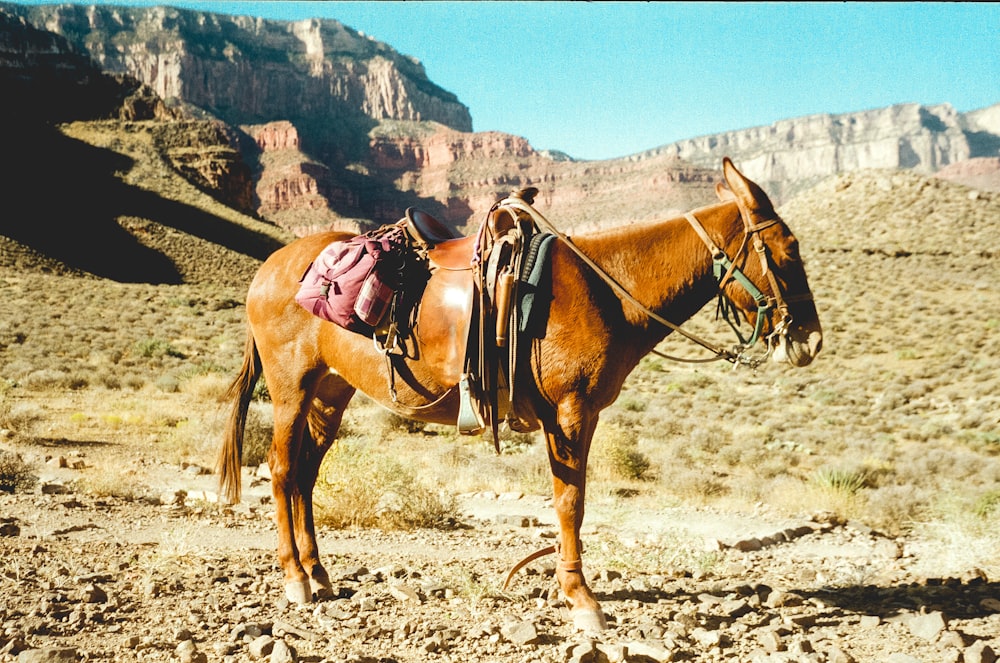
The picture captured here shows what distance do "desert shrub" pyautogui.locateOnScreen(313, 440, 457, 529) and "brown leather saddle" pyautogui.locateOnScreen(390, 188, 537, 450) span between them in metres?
3.05


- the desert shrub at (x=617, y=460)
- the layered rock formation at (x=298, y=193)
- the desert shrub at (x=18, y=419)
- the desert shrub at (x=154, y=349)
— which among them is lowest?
the desert shrub at (x=617, y=460)

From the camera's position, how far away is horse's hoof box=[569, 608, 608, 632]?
4262 mm

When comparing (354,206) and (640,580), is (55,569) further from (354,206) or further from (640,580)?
(354,206)

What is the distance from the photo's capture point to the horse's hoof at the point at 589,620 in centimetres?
426

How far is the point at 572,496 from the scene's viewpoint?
14.3ft

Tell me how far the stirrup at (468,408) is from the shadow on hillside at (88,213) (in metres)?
56.8

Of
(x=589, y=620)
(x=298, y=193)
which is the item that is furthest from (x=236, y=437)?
(x=298, y=193)

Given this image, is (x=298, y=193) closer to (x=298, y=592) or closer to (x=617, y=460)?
(x=617, y=460)

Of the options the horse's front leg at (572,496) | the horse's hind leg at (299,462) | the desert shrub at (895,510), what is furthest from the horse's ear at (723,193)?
the desert shrub at (895,510)

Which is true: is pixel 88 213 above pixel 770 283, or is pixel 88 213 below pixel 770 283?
above

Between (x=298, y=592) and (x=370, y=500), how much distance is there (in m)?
2.52

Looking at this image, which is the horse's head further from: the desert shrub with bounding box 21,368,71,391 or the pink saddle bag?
the desert shrub with bounding box 21,368,71,391

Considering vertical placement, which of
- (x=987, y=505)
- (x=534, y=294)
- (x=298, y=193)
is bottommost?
(x=987, y=505)

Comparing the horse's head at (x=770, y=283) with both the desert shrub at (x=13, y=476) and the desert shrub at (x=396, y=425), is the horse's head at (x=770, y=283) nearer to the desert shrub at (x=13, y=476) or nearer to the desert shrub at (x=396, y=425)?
the desert shrub at (x=13, y=476)
